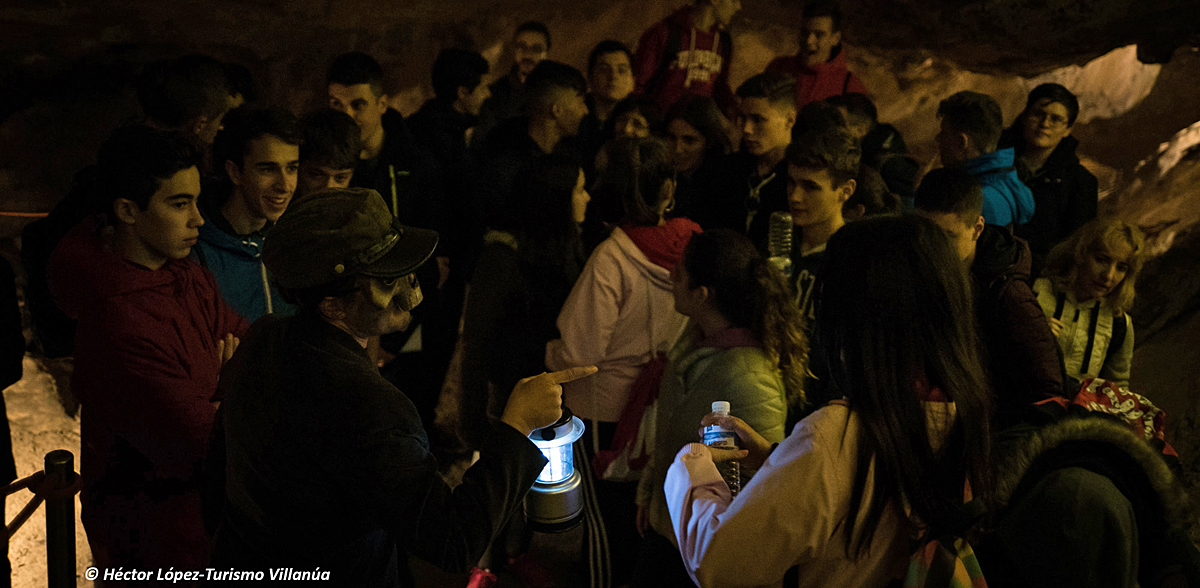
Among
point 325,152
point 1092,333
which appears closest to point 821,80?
point 1092,333

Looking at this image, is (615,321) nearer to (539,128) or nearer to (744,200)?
(744,200)

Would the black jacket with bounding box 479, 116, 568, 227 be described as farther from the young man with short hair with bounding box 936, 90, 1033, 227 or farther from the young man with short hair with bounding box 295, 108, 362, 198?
the young man with short hair with bounding box 936, 90, 1033, 227

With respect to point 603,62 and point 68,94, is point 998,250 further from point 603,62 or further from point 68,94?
point 68,94

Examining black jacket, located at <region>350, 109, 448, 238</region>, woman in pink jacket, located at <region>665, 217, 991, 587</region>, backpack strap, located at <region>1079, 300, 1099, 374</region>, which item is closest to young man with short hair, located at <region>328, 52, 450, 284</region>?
black jacket, located at <region>350, 109, 448, 238</region>

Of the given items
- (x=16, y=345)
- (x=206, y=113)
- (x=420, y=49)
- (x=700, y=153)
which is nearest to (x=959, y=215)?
(x=700, y=153)

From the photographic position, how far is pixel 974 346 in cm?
154

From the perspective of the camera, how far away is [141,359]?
2652mm

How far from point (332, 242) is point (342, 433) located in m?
0.36

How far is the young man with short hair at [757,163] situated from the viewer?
3.88 m

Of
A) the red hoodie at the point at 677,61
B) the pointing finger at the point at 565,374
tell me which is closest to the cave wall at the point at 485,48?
the red hoodie at the point at 677,61

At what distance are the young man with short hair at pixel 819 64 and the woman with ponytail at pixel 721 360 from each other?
263cm

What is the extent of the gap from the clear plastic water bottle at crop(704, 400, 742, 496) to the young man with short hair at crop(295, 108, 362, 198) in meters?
1.85

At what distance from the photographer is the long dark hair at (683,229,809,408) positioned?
247 cm

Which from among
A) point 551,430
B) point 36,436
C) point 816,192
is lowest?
point 36,436
